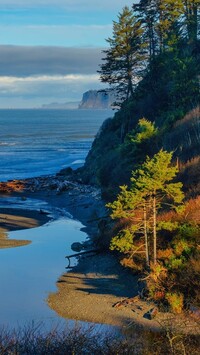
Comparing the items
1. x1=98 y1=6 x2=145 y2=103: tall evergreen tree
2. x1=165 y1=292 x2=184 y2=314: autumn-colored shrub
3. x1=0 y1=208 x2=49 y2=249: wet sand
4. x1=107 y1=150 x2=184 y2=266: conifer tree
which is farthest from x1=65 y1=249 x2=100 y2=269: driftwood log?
x1=98 y1=6 x2=145 y2=103: tall evergreen tree

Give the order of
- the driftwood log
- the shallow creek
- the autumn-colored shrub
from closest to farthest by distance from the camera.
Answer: the autumn-colored shrub
the shallow creek
the driftwood log

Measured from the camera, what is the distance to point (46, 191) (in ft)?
160

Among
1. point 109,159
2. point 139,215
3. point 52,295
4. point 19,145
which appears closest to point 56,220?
point 109,159

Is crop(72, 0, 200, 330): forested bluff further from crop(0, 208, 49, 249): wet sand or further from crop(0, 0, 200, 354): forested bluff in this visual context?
crop(0, 208, 49, 249): wet sand

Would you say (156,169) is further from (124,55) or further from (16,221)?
(124,55)

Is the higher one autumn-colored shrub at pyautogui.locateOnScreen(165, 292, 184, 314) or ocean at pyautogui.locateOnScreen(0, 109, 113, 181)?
ocean at pyautogui.locateOnScreen(0, 109, 113, 181)

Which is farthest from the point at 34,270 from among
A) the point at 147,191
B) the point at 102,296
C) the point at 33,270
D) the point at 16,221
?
the point at 16,221

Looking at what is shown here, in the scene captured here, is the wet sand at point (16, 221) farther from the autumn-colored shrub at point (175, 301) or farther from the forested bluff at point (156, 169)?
the autumn-colored shrub at point (175, 301)

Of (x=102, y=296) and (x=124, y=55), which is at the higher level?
(x=124, y=55)

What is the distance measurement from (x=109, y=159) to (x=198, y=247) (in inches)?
856

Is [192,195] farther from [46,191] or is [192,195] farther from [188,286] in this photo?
[46,191]

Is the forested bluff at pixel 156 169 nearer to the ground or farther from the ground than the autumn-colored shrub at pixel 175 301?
farther from the ground

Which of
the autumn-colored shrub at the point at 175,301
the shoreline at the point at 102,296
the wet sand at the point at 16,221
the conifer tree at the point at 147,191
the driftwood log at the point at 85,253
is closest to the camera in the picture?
the shoreline at the point at 102,296

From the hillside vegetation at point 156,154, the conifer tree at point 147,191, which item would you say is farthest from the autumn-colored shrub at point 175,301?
the conifer tree at point 147,191
